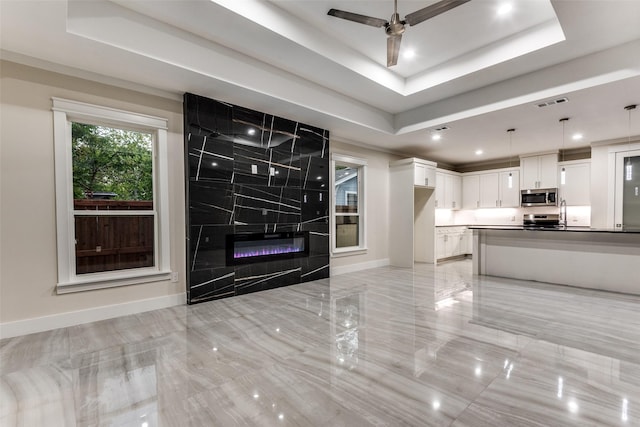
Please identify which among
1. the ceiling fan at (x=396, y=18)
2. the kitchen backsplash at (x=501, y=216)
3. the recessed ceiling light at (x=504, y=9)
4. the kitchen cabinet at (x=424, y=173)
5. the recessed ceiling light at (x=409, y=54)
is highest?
the recessed ceiling light at (x=504, y=9)

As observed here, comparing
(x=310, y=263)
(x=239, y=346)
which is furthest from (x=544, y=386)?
(x=310, y=263)

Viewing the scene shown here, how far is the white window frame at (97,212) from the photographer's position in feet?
9.97

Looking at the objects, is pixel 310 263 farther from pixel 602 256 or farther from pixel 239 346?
pixel 602 256

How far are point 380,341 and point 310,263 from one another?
8.91 ft

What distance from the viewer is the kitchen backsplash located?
705 cm

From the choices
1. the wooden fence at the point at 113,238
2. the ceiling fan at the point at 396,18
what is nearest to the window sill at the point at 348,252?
the wooden fence at the point at 113,238

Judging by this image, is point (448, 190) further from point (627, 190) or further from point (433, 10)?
point (433, 10)

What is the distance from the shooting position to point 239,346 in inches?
101

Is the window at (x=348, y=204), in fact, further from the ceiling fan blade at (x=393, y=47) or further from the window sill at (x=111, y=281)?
the window sill at (x=111, y=281)

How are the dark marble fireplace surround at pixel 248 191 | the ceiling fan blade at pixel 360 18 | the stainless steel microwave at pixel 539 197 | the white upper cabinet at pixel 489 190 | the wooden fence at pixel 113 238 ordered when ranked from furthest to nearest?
the white upper cabinet at pixel 489 190
the stainless steel microwave at pixel 539 197
the dark marble fireplace surround at pixel 248 191
the wooden fence at pixel 113 238
the ceiling fan blade at pixel 360 18

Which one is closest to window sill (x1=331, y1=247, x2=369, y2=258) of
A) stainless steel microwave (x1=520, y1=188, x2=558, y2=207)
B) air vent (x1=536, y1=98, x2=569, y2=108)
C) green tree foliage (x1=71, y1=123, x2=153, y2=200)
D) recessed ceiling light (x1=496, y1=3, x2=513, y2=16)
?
green tree foliage (x1=71, y1=123, x2=153, y2=200)

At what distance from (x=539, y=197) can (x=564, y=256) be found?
3.07 meters

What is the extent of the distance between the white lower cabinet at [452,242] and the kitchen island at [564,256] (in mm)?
1598

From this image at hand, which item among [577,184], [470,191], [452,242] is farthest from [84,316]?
[577,184]
